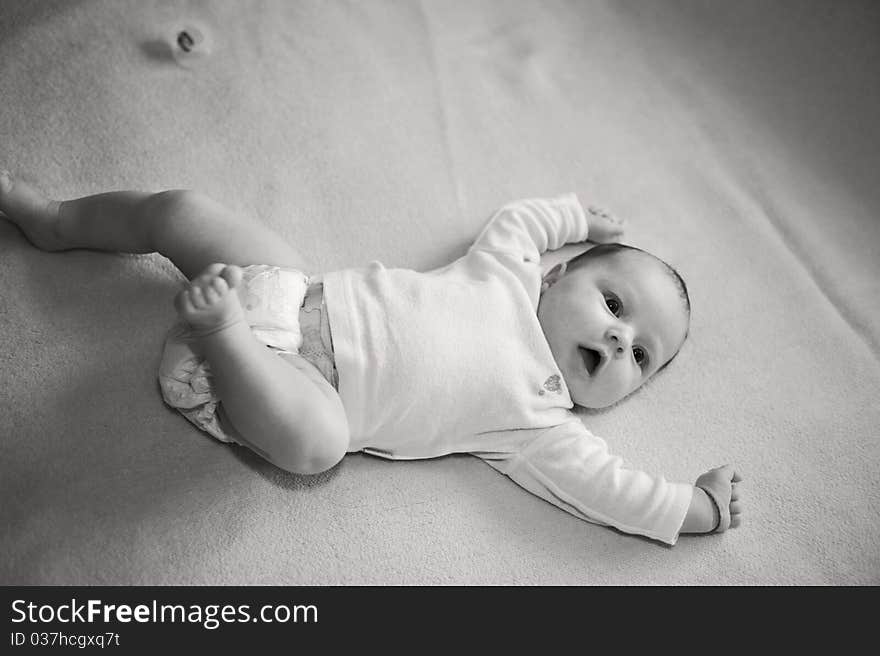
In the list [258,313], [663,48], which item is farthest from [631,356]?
[663,48]

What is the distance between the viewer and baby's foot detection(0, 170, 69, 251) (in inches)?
45.1

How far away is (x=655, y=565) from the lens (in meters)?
1.11

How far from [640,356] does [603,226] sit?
301mm

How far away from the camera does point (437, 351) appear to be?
1.06 metres

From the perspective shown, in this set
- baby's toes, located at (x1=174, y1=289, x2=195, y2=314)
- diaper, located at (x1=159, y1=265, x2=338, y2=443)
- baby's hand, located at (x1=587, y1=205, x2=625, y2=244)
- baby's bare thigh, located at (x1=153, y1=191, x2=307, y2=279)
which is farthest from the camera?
baby's hand, located at (x1=587, y1=205, x2=625, y2=244)

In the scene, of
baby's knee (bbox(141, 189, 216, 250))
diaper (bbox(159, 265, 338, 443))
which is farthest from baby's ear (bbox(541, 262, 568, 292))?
baby's knee (bbox(141, 189, 216, 250))

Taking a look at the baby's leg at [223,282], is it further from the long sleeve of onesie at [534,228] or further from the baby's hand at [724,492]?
the baby's hand at [724,492]

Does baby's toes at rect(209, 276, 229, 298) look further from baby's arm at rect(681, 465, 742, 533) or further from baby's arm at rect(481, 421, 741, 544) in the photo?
baby's arm at rect(681, 465, 742, 533)

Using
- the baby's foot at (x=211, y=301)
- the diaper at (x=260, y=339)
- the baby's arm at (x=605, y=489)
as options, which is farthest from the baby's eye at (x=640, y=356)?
the baby's foot at (x=211, y=301)

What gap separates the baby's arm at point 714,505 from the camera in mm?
1109

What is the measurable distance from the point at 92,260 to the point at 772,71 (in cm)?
144

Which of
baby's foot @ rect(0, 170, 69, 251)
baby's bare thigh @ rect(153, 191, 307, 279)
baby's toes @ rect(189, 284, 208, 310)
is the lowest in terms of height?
baby's foot @ rect(0, 170, 69, 251)

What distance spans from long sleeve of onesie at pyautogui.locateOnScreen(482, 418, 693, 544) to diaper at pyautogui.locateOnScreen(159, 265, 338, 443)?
1.02 ft

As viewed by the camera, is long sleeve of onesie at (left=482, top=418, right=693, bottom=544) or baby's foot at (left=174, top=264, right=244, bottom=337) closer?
baby's foot at (left=174, top=264, right=244, bottom=337)
